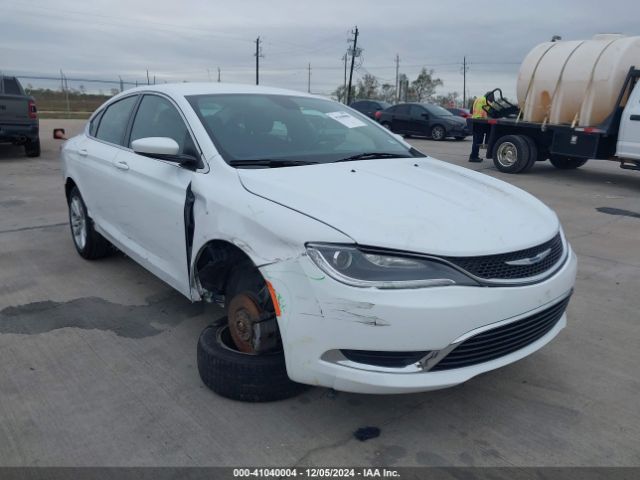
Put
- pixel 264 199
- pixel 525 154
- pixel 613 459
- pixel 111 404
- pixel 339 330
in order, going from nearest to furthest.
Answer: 1. pixel 339 330
2. pixel 613 459
3. pixel 264 199
4. pixel 111 404
5. pixel 525 154

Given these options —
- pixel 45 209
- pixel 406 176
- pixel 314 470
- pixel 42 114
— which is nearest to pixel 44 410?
pixel 314 470

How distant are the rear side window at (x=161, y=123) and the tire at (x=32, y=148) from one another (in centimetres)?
1009

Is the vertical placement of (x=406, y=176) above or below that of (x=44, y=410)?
above

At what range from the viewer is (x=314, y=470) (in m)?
2.43

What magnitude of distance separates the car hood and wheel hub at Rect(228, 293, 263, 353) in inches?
20.9

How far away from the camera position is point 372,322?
2307mm

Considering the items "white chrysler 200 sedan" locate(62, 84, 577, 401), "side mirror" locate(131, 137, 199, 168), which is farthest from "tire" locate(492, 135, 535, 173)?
"side mirror" locate(131, 137, 199, 168)

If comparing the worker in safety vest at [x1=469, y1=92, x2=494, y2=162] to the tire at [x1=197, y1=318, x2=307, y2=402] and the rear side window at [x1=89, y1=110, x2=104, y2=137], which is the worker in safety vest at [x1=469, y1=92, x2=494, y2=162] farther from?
the tire at [x1=197, y1=318, x2=307, y2=402]

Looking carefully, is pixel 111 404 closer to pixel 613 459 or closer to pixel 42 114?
pixel 613 459

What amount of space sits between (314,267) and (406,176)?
110 centimetres

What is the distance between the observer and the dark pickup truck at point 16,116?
11625mm

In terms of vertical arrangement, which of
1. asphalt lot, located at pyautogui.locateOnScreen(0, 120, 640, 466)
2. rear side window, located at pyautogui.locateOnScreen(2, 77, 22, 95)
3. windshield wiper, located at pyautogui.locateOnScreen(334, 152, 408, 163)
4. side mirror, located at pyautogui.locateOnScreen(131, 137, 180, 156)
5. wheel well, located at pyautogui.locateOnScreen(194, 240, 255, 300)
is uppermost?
rear side window, located at pyautogui.locateOnScreen(2, 77, 22, 95)

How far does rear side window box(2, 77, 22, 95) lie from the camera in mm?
12546

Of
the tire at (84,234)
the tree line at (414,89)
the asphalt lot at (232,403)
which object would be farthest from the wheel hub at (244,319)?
the tree line at (414,89)
